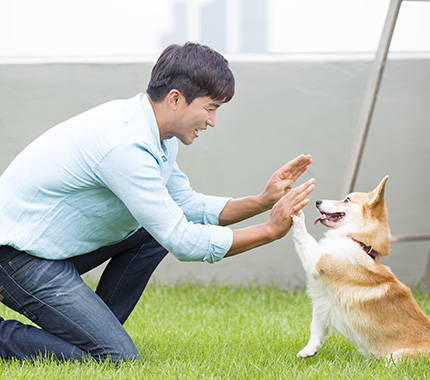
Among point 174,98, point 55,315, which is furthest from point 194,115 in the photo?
point 55,315

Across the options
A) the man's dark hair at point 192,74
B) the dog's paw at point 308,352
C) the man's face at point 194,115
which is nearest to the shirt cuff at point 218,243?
the man's face at point 194,115

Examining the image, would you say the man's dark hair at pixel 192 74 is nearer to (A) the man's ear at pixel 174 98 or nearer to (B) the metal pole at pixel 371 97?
(A) the man's ear at pixel 174 98

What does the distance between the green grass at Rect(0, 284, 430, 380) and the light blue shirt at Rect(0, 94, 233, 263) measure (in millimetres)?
432

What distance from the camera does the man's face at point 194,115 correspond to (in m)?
2.28

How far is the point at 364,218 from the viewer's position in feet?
9.14

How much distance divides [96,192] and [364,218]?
1209 mm

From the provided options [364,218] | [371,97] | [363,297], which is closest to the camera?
[363,297]

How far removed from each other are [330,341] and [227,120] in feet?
6.67

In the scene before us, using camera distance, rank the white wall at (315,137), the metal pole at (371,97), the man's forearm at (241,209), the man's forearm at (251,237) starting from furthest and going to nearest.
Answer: the white wall at (315,137) < the metal pole at (371,97) < the man's forearm at (241,209) < the man's forearm at (251,237)

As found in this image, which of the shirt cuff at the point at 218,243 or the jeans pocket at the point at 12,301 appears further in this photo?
the jeans pocket at the point at 12,301

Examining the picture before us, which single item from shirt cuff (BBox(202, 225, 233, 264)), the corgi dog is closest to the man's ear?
shirt cuff (BBox(202, 225, 233, 264))

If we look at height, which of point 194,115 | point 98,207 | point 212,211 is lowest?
point 212,211

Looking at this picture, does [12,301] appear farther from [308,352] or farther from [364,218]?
[364,218]

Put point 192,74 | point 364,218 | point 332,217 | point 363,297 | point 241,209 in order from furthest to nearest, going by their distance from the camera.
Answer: point 332,217, point 364,218, point 241,209, point 363,297, point 192,74
